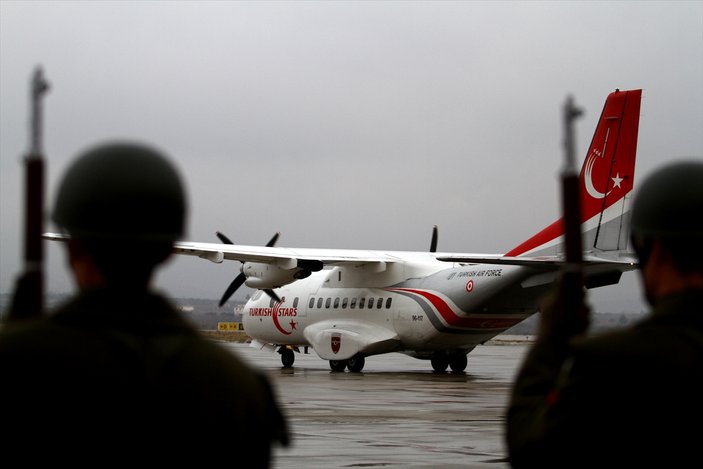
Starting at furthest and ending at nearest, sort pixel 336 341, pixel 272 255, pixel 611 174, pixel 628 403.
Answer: pixel 336 341, pixel 272 255, pixel 611 174, pixel 628 403

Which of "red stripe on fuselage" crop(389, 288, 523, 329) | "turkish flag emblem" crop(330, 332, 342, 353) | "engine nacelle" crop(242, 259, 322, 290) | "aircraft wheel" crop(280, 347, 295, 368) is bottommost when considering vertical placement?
"aircraft wheel" crop(280, 347, 295, 368)

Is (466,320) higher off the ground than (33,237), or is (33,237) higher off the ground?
(33,237)

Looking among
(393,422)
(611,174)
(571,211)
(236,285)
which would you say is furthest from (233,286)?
(571,211)

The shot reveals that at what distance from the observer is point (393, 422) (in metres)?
15.8

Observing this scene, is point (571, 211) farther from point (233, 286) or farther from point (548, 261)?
Result: point (233, 286)

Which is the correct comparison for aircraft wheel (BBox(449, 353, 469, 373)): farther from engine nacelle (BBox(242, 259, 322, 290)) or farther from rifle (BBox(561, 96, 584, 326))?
rifle (BBox(561, 96, 584, 326))

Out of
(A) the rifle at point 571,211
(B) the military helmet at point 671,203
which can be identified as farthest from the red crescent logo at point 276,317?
(B) the military helmet at point 671,203

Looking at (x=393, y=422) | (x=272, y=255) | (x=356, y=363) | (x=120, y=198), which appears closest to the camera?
(x=120, y=198)

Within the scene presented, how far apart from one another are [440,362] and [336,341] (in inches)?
125

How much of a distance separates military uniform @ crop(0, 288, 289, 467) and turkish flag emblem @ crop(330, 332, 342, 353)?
2893 centimetres

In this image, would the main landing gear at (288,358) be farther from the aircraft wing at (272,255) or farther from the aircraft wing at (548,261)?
the aircraft wing at (548,261)

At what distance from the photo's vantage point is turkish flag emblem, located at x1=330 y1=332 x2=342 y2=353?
31250 millimetres

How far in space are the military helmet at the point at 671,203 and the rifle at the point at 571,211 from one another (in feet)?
0.54

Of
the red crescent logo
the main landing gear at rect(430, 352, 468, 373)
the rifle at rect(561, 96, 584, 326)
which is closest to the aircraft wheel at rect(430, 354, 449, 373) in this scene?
the main landing gear at rect(430, 352, 468, 373)
